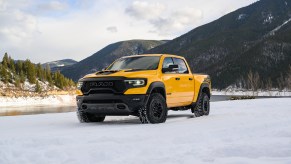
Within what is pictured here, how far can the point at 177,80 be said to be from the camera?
10383 millimetres

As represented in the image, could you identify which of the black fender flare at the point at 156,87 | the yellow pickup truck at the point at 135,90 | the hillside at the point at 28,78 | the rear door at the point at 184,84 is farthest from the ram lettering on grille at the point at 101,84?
the hillside at the point at 28,78

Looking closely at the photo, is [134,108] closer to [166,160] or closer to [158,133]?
[158,133]

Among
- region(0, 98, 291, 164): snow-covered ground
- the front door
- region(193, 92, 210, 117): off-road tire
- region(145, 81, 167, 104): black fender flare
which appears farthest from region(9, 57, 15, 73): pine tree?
region(0, 98, 291, 164): snow-covered ground

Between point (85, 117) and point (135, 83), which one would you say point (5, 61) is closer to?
point (85, 117)

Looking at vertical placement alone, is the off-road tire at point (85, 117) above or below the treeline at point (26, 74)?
below

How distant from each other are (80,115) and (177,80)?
270cm

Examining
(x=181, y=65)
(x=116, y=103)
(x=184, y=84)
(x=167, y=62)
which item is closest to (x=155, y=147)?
(x=116, y=103)

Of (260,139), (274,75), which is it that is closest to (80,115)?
(260,139)

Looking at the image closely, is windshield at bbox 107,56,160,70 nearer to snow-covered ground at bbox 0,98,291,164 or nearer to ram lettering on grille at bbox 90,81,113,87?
ram lettering on grille at bbox 90,81,113,87

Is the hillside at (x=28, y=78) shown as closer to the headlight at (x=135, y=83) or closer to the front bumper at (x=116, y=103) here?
the front bumper at (x=116, y=103)

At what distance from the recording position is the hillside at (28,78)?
15898 cm

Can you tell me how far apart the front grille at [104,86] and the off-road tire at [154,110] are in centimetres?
71

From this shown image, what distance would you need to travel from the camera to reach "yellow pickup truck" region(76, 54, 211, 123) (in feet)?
29.3

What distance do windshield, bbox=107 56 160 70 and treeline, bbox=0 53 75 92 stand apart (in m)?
155
